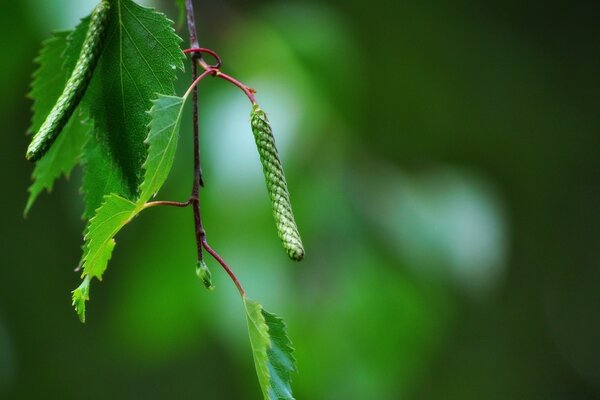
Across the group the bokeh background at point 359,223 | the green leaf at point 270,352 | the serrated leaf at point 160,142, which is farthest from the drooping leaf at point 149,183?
the bokeh background at point 359,223

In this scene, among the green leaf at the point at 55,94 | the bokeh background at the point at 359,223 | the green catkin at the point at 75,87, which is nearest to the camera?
the green catkin at the point at 75,87

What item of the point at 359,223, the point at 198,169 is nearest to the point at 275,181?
the point at 198,169

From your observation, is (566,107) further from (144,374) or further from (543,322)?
(144,374)

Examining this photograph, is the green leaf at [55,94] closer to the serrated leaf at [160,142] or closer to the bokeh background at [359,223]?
the serrated leaf at [160,142]

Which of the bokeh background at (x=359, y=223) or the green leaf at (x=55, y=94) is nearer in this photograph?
the green leaf at (x=55, y=94)

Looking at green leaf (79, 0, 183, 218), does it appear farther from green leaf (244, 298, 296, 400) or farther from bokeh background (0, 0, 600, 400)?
bokeh background (0, 0, 600, 400)
